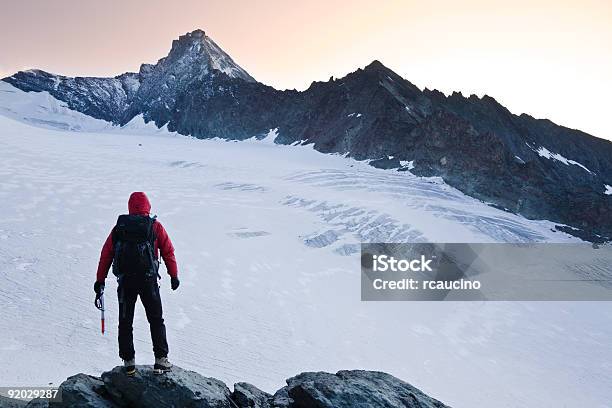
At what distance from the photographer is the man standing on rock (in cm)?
551

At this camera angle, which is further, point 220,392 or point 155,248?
point 220,392

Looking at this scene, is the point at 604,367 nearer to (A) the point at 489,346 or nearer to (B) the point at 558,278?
Answer: (A) the point at 489,346

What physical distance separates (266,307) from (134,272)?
1031cm

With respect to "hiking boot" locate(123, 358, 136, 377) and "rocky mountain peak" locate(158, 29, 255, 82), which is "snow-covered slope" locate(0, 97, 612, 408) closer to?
"hiking boot" locate(123, 358, 136, 377)

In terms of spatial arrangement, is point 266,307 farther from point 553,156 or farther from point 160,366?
point 553,156

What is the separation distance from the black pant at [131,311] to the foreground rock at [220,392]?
1.16ft

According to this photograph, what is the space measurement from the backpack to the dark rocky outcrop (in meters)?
46.7

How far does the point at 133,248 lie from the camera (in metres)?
5.51

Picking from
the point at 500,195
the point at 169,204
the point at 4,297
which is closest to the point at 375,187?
the point at 500,195

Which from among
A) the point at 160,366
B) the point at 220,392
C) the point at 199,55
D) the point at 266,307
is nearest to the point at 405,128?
the point at 266,307

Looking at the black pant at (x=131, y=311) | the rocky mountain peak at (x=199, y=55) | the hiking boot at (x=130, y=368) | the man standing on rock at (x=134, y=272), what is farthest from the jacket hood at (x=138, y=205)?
the rocky mountain peak at (x=199, y=55)

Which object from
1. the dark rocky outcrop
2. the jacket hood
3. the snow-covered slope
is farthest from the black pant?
the dark rocky outcrop

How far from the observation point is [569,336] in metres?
19.0

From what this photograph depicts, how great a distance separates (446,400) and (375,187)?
100.0 ft
